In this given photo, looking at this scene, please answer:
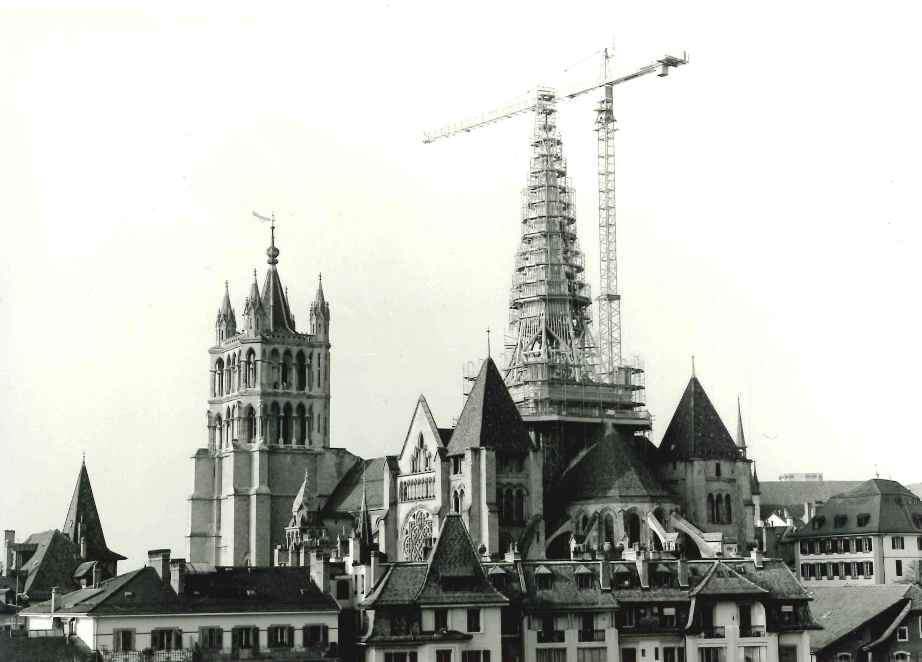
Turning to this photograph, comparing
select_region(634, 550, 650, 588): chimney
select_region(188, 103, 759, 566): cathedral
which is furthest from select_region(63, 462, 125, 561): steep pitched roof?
select_region(634, 550, 650, 588): chimney

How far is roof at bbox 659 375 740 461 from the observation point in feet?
395

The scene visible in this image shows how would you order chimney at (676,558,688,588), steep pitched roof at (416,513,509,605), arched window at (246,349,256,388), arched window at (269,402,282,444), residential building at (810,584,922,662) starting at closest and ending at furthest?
steep pitched roof at (416,513,509,605), chimney at (676,558,688,588), residential building at (810,584,922,662), arched window at (269,402,282,444), arched window at (246,349,256,388)

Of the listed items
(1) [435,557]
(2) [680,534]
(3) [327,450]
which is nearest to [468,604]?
(1) [435,557]

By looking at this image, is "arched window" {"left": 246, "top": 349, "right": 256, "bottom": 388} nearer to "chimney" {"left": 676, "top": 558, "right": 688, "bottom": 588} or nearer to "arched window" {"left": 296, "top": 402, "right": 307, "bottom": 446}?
"arched window" {"left": 296, "top": 402, "right": 307, "bottom": 446}

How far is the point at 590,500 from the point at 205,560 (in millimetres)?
52734

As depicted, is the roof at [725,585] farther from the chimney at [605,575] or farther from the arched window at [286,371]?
the arched window at [286,371]

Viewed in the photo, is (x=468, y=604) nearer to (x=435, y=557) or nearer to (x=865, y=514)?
(x=435, y=557)

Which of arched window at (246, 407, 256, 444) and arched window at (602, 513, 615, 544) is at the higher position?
arched window at (246, 407, 256, 444)

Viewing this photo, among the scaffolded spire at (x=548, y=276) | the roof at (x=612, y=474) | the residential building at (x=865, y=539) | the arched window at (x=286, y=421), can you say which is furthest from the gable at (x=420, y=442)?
the arched window at (x=286, y=421)

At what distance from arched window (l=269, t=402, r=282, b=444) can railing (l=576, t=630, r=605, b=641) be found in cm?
7454

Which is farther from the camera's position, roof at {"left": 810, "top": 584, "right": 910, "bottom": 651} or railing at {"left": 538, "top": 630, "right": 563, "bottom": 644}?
roof at {"left": 810, "top": 584, "right": 910, "bottom": 651}

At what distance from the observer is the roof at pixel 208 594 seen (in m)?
80.3

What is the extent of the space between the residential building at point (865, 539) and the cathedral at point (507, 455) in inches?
276

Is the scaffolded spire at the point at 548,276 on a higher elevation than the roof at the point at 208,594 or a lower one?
higher
